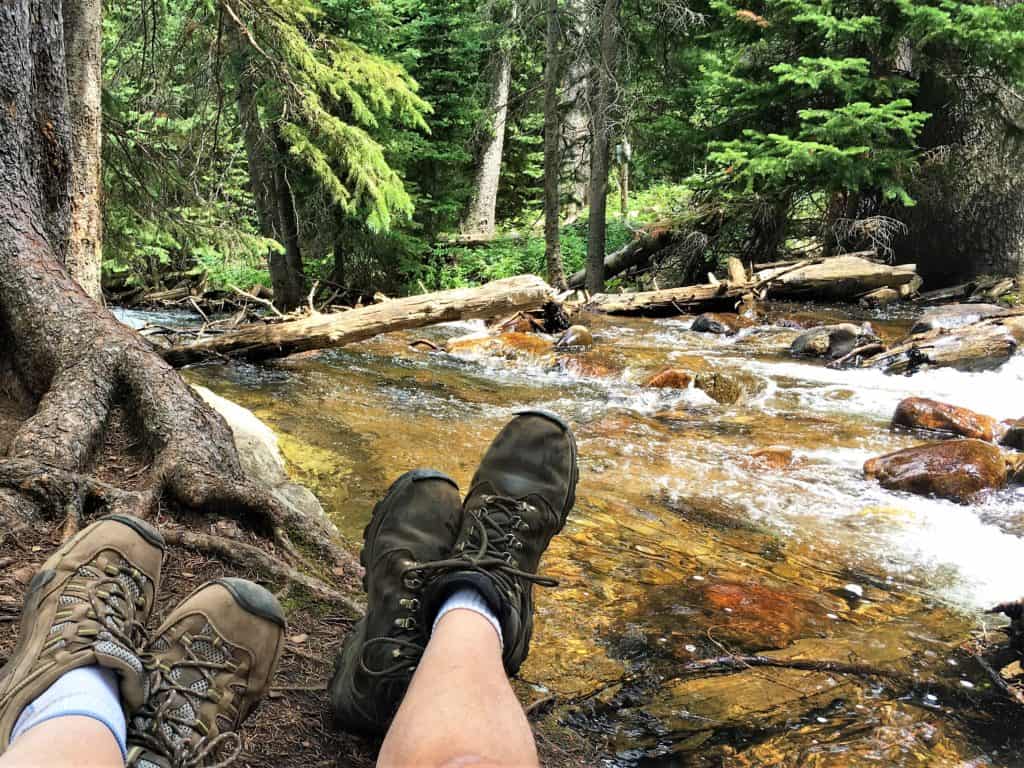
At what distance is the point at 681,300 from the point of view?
1157 cm

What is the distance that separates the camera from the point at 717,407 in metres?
7.09

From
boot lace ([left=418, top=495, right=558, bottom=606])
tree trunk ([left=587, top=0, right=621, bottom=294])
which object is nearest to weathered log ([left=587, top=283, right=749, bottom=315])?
tree trunk ([left=587, top=0, right=621, bottom=294])

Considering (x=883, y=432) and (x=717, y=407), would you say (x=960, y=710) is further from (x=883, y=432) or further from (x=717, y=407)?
(x=717, y=407)

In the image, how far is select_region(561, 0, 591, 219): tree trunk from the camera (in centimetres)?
1423

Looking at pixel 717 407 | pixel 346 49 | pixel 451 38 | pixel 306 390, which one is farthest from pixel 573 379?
pixel 451 38

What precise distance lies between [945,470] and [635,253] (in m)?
10.3

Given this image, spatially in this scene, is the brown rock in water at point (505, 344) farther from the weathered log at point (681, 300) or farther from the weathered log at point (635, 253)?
the weathered log at point (635, 253)

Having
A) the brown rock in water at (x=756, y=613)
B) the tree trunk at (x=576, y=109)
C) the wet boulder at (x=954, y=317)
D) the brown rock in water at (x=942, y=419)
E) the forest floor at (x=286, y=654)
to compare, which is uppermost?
the tree trunk at (x=576, y=109)

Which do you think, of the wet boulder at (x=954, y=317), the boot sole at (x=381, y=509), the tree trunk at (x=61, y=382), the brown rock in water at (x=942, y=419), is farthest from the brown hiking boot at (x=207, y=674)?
the wet boulder at (x=954, y=317)

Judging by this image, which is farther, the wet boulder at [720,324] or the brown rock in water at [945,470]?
the wet boulder at [720,324]

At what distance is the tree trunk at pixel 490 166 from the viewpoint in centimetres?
1723

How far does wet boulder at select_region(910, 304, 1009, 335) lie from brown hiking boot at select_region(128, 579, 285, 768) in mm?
9055

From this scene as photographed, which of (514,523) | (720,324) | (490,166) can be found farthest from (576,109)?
(514,523)

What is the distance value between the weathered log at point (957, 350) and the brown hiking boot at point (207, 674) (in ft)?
25.7
